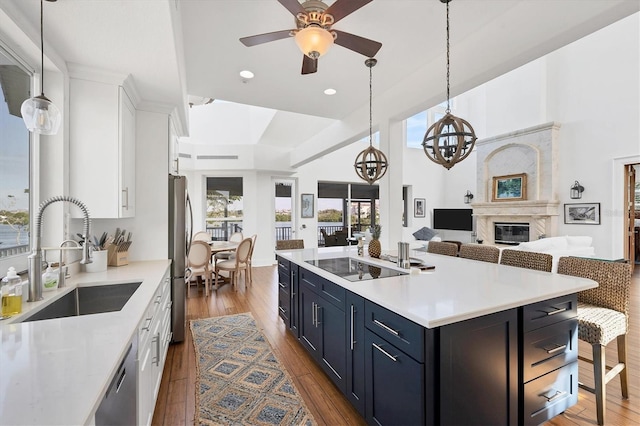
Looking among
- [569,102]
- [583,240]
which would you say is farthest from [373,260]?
[569,102]

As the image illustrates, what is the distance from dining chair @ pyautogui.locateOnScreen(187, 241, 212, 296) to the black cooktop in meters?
2.79

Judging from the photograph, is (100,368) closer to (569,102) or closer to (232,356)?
(232,356)

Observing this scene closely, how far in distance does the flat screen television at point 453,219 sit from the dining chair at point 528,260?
277 inches

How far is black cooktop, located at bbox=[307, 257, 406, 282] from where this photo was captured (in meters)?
2.26

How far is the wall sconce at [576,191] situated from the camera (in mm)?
6883

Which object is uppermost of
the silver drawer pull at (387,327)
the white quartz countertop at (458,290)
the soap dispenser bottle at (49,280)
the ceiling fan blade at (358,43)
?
the ceiling fan blade at (358,43)

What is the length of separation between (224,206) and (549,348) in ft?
23.7

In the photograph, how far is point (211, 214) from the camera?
770 cm

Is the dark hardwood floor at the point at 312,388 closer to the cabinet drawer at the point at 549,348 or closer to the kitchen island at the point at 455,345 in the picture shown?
the kitchen island at the point at 455,345

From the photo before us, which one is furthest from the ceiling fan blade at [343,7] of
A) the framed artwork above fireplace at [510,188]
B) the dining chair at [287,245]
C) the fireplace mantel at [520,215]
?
the framed artwork above fireplace at [510,188]

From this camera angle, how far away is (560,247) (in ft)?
18.4

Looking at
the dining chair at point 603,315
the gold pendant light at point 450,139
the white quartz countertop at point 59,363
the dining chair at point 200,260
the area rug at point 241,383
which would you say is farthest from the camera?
the dining chair at point 200,260

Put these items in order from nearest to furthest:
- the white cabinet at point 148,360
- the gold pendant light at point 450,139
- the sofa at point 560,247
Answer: the white cabinet at point 148,360
the gold pendant light at point 450,139
the sofa at point 560,247

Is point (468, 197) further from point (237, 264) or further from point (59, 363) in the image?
point (59, 363)
